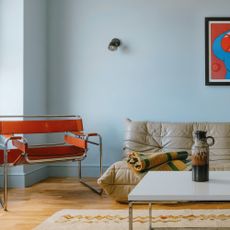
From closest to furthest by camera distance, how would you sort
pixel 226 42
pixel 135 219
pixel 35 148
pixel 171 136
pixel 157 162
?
pixel 135 219 < pixel 157 162 < pixel 35 148 < pixel 171 136 < pixel 226 42

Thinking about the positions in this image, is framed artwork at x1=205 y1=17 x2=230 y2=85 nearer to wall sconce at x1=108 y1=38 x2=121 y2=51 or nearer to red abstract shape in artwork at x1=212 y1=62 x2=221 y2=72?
red abstract shape in artwork at x1=212 y1=62 x2=221 y2=72

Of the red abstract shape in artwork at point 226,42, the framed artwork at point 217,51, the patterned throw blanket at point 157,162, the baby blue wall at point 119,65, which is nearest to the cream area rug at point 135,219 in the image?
the patterned throw blanket at point 157,162

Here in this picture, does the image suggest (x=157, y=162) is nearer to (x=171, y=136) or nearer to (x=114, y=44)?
(x=171, y=136)

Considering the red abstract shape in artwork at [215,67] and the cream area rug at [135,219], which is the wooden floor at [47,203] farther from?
the red abstract shape in artwork at [215,67]

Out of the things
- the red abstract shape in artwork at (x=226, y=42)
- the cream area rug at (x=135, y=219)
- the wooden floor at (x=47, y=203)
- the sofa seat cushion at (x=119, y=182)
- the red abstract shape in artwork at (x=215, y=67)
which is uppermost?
the red abstract shape in artwork at (x=226, y=42)

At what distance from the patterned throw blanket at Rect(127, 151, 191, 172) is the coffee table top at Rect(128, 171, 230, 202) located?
2.49ft

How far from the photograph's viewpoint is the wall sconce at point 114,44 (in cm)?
418

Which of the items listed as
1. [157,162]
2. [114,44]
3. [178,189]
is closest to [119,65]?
[114,44]

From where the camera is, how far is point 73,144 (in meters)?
3.68

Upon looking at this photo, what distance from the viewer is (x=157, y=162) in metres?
3.05

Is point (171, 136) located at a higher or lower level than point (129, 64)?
lower

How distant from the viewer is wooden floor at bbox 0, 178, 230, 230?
269 cm

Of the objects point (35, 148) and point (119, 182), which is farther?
point (35, 148)

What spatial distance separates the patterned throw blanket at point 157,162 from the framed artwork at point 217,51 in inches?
51.9
